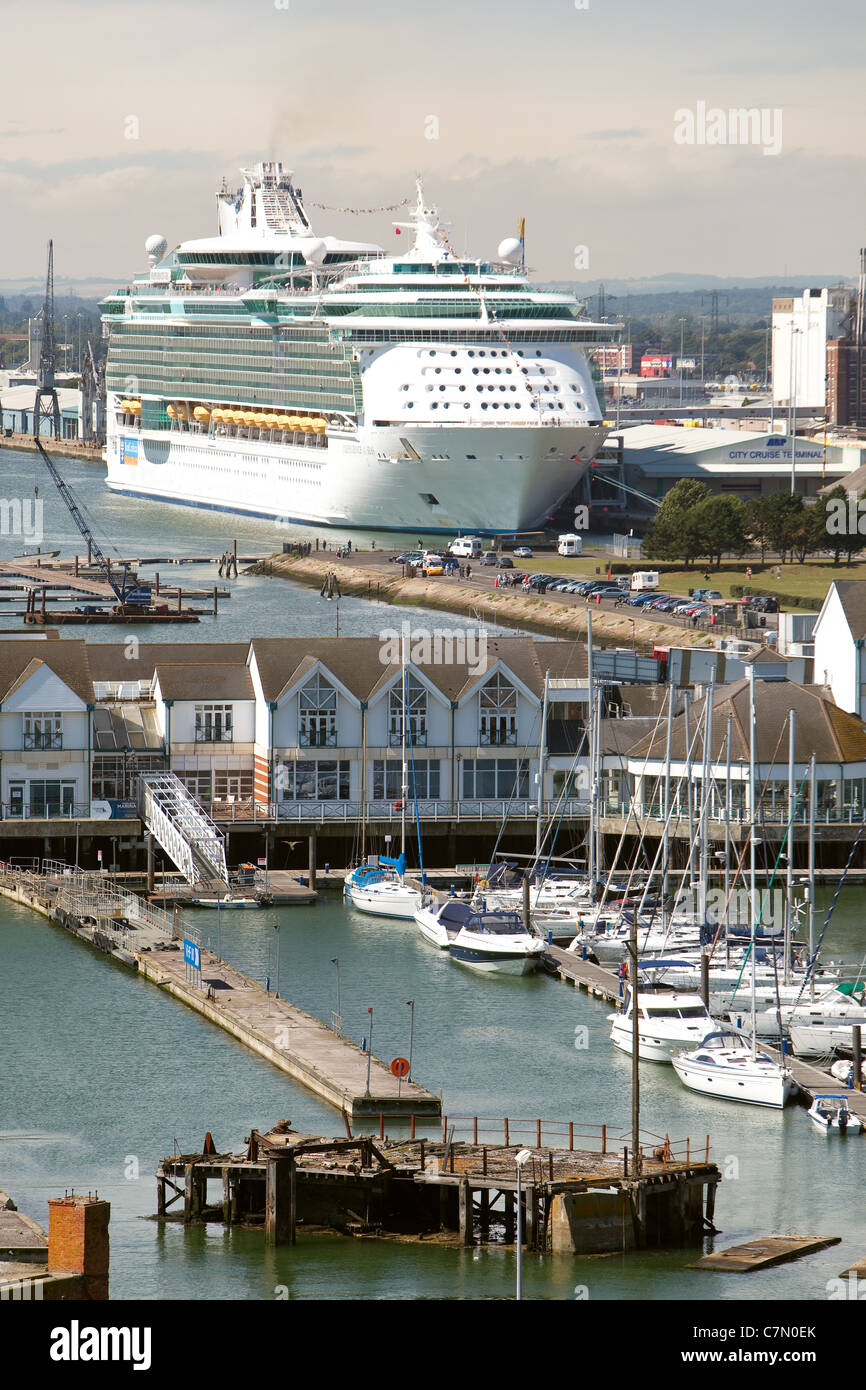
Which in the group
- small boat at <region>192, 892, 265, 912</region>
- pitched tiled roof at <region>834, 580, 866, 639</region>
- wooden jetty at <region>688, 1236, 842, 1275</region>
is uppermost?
pitched tiled roof at <region>834, 580, 866, 639</region>

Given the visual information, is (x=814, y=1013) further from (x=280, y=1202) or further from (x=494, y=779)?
(x=494, y=779)

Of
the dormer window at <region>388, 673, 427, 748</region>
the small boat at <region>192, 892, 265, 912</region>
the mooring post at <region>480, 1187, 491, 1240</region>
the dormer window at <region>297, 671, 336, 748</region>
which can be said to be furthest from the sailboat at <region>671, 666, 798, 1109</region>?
the dormer window at <region>297, 671, 336, 748</region>

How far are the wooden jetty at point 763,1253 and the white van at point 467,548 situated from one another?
76.0 meters

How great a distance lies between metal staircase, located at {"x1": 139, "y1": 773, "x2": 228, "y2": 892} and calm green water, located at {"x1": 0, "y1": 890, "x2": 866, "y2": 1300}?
170cm

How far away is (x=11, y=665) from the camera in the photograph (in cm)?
4553

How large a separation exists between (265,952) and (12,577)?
6181 centimetres

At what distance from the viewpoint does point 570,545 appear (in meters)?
101

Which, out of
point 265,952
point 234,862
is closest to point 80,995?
point 265,952

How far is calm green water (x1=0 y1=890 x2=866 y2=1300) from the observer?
2444 centimetres

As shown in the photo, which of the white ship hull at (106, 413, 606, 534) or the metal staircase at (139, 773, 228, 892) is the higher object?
the white ship hull at (106, 413, 606, 534)

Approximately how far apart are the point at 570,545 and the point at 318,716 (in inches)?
2218

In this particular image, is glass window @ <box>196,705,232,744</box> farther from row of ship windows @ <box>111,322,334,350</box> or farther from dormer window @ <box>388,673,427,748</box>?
row of ship windows @ <box>111,322,334,350</box>
